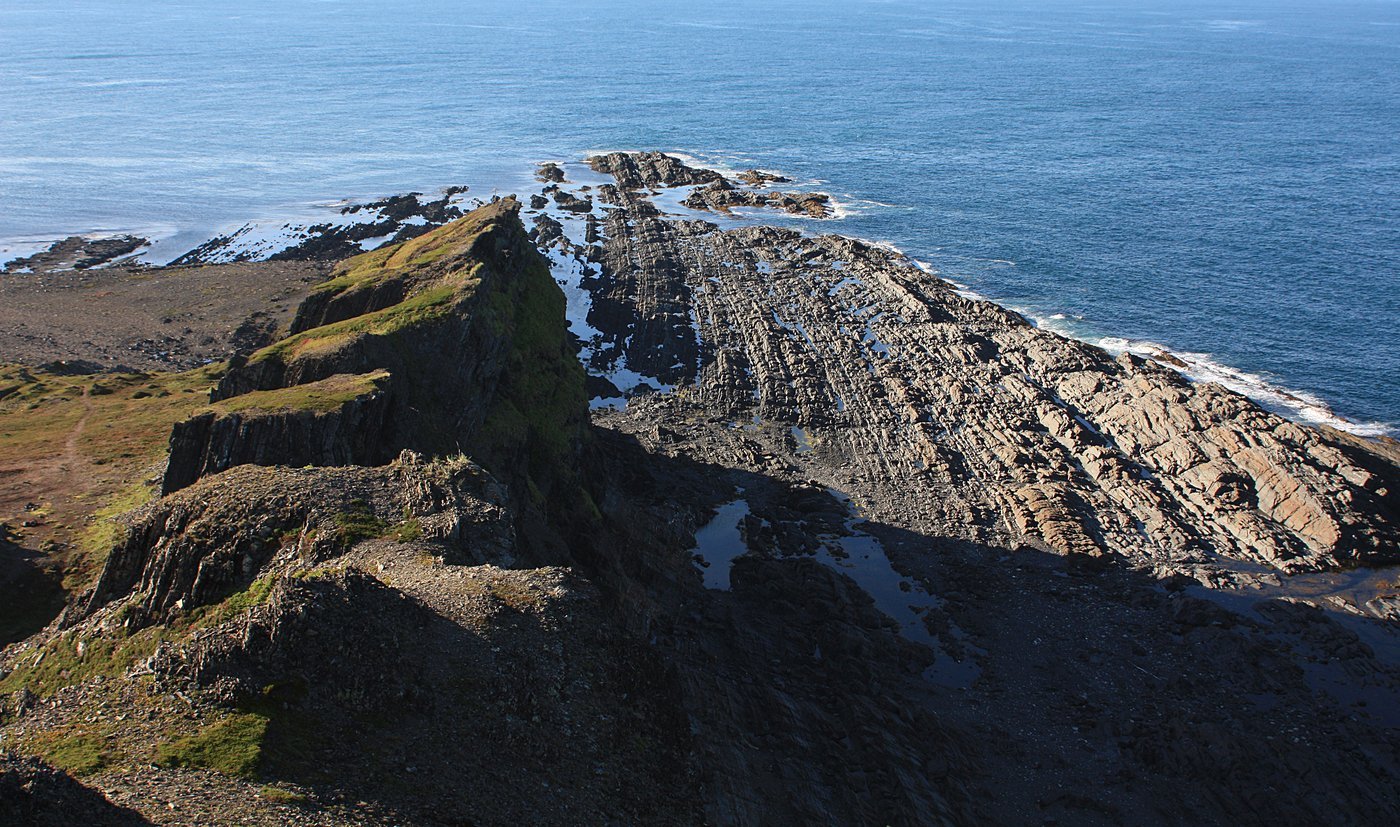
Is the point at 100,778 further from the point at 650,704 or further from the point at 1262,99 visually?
the point at 1262,99

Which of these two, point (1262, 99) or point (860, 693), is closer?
point (860, 693)

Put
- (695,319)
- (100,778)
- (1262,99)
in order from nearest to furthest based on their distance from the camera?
(100,778), (695,319), (1262,99)

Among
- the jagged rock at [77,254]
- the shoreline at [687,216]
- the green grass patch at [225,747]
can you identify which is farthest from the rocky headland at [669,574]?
the jagged rock at [77,254]

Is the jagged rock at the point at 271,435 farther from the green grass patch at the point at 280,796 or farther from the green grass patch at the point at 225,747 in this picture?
the green grass patch at the point at 280,796

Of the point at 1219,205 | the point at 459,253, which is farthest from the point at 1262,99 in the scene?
the point at 459,253

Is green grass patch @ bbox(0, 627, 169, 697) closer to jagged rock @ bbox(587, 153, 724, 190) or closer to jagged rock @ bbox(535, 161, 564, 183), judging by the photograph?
jagged rock @ bbox(587, 153, 724, 190)

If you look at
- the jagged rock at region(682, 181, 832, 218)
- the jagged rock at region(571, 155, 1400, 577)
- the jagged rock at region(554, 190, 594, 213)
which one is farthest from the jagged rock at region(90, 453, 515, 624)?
the jagged rock at region(682, 181, 832, 218)
